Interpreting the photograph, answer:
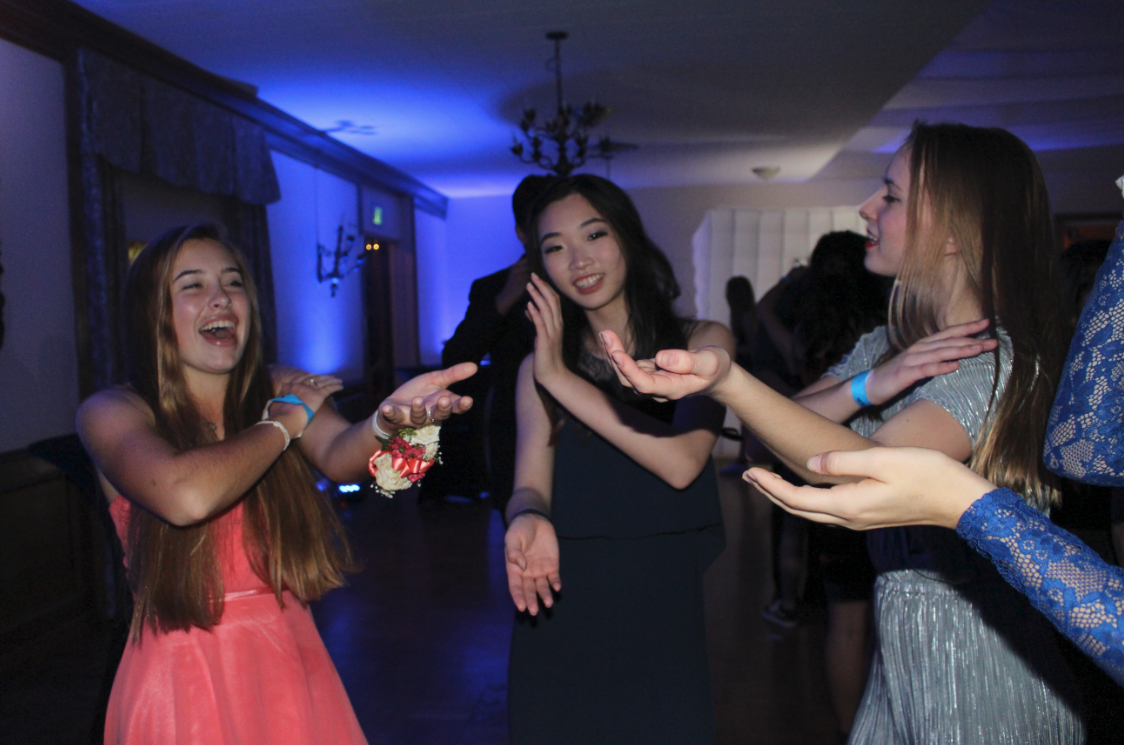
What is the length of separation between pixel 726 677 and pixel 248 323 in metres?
2.48

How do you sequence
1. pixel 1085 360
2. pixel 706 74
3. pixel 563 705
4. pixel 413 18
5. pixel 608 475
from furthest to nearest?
1. pixel 706 74
2. pixel 413 18
3. pixel 608 475
4. pixel 563 705
5. pixel 1085 360

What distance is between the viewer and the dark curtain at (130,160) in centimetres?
399

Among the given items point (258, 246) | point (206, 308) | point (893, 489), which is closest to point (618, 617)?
point (893, 489)

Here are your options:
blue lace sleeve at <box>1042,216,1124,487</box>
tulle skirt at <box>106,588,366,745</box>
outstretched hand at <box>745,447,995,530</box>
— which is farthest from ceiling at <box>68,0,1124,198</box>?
outstretched hand at <box>745,447,995,530</box>

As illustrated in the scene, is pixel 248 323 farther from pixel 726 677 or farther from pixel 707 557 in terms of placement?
pixel 726 677

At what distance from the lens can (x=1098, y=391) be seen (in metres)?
0.79

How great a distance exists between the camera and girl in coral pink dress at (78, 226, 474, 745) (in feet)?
4.44

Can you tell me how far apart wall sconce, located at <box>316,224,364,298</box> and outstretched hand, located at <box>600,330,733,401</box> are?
6.50 m

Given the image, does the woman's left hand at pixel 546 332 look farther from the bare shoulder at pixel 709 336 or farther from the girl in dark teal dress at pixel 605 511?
the bare shoulder at pixel 709 336

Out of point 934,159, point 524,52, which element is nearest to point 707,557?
point 934,159

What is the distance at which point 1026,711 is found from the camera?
1.22 meters

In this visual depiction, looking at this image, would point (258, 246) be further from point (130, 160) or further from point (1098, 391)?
point (1098, 391)

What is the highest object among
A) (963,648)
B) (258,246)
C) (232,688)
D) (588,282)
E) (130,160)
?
(130,160)

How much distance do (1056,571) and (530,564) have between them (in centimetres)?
88
